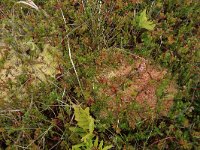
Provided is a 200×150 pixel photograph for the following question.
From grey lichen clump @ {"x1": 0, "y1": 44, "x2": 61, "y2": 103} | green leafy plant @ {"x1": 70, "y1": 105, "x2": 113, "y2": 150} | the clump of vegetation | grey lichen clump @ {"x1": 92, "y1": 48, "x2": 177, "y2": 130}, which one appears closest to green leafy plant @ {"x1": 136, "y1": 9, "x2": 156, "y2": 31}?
the clump of vegetation

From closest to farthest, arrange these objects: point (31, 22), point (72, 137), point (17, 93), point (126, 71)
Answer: point (72, 137)
point (17, 93)
point (126, 71)
point (31, 22)

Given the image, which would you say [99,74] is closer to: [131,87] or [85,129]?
[131,87]

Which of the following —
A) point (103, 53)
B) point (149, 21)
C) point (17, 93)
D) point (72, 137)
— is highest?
point (149, 21)

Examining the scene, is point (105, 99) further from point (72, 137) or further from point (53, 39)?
point (53, 39)

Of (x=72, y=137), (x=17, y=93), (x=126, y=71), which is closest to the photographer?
(x=72, y=137)

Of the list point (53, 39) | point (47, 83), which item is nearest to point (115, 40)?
point (53, 39)

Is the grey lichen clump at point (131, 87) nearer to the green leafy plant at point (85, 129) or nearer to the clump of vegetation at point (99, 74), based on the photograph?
the clump of vegetation at point (99, 74)

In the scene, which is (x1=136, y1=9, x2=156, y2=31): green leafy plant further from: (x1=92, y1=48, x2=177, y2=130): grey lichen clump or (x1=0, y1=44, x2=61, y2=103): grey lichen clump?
(x1=0, y1=44, x2=61, y2=103): grey lichen clump
